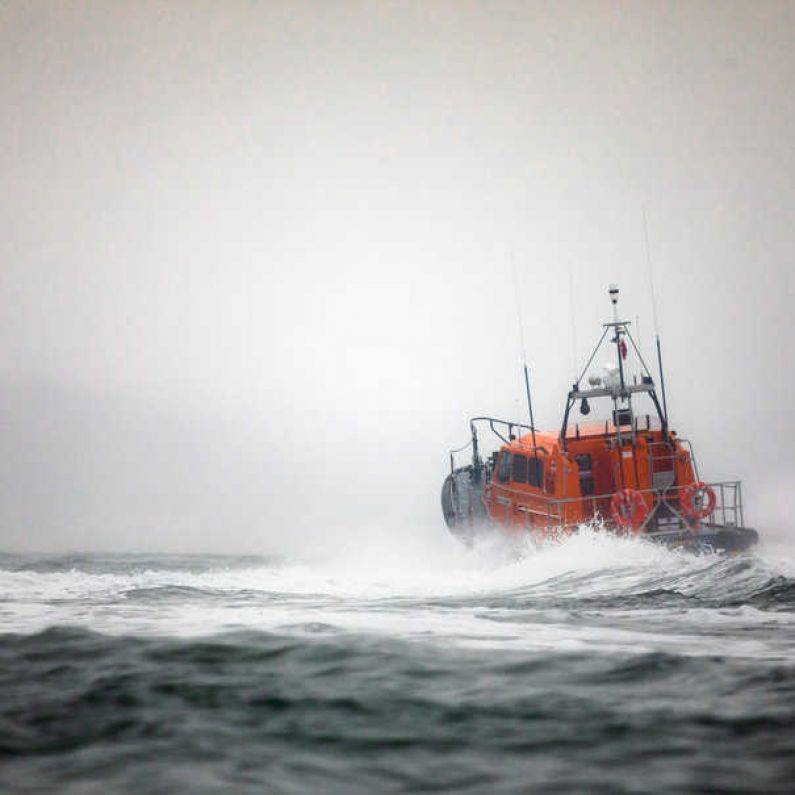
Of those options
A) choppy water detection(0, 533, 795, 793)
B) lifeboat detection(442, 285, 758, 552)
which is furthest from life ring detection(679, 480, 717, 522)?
choppy water detection(0, 533, 795, 793)

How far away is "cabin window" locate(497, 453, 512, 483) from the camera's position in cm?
1584

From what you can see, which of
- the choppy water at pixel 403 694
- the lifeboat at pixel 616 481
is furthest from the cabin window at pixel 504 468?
the choppy water at pixel 403 694

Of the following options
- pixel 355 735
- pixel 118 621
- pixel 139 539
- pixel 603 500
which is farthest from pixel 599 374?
pixel 139 539

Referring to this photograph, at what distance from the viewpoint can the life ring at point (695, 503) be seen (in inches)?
559

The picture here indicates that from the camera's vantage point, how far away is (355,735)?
15.2 ft

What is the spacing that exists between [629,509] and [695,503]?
114 cm

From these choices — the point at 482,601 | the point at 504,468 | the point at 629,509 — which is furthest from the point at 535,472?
the point at 482,601

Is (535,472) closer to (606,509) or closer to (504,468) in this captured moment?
(504,468)

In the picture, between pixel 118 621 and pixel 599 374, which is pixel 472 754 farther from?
pixel 599 374

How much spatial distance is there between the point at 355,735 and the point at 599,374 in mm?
11107

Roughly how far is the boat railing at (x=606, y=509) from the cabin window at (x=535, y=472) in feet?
0.51

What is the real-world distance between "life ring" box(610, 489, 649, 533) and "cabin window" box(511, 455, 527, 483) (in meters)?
1.78

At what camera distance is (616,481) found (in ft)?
47.8

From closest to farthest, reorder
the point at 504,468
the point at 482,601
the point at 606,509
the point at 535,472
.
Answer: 1. the point at 482,601
2. the point at 606,509
3. the point at 535,472
4. the point at 504,468
